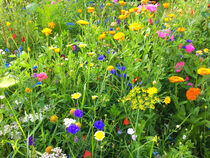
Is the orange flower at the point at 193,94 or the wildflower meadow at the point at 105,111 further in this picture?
the orange flower at the point at 193,94

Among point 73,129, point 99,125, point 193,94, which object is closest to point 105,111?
point 99,125

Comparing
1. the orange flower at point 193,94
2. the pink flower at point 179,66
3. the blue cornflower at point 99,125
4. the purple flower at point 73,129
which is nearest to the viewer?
the purple flower at point 73,129

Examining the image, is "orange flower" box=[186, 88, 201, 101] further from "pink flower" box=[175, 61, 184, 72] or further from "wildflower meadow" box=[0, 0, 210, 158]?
"pink flower" box=[175, 61, 184, 72]

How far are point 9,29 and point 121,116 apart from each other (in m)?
2.08

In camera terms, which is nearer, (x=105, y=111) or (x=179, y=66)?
(x=105, y=111)

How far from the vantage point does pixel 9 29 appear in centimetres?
268

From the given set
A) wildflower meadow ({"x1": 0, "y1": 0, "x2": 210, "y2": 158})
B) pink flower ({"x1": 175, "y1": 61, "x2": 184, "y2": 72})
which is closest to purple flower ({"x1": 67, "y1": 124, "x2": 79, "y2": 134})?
wildflower meadow ({"x1": 0, "y1": 0, "x2": 210, "y2": 158})

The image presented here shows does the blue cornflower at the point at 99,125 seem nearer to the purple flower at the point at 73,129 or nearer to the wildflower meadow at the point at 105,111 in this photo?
the wildflower meadow at the point at 105,111

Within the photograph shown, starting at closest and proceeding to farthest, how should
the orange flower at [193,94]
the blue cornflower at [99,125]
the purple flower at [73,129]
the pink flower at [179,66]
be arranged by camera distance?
the purple flower at [73,129] → the blue cornflower at [99,125] → the orange flower at [193,94] → the pink flower at [179,66]

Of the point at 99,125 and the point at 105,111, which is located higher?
the point at 99,125

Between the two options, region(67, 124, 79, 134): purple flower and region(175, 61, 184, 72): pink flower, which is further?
region(175, 61, 184, 72): pink flower

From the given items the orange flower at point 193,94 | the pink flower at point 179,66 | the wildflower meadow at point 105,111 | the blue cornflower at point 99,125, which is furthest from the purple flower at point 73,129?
the pink flower at point 179,66

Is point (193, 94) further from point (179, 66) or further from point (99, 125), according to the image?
point (99, 125)

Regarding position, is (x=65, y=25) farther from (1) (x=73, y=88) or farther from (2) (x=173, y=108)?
(2) (x=173, y=108)
